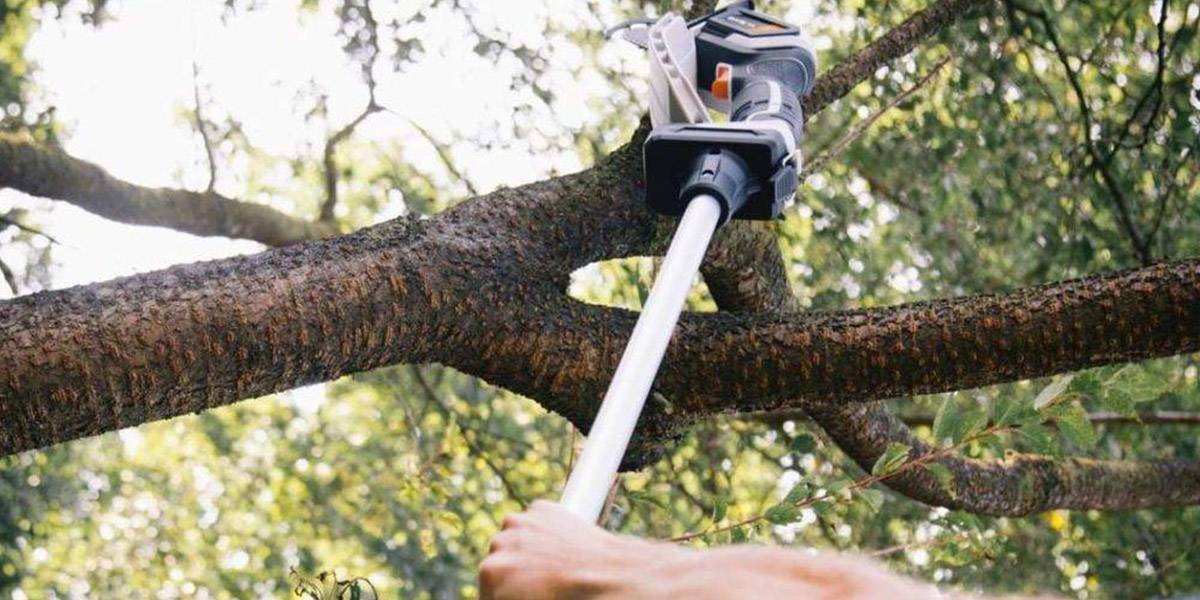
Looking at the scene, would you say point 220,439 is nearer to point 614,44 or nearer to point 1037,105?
point 614,44

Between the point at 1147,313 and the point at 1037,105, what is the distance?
3389 mm

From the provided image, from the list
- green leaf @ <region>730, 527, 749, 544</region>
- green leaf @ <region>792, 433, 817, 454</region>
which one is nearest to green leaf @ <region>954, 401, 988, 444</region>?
green leaf @ <region>730, 527, 749, 544</region>

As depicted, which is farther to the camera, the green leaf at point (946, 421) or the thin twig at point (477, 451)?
the thin twig at point (477, 451)

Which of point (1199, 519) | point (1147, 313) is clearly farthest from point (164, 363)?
point (1199, 519)

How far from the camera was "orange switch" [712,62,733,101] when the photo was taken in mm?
2059

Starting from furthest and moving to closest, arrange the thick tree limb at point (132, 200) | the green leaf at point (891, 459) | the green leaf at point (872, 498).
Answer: the thick tree limb at point (132, 200), the green leaf at point (872, 498), the green leaf at point (891, 459)

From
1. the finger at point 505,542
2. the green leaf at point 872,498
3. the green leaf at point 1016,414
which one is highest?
the green leaf at point 1016,414

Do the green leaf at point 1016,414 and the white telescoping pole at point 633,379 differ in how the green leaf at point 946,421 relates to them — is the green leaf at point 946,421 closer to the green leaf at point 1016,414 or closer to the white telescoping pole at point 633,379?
the green leaf at point 1016,414

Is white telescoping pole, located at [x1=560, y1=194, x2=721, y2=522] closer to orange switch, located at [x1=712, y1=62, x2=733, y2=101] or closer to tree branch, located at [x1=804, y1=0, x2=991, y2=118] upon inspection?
orange switch, located at [x1=712, y1=62, x2=733, y2=101]

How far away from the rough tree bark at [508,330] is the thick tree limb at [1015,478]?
2.16 ft

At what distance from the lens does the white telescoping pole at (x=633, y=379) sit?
3.55 ft

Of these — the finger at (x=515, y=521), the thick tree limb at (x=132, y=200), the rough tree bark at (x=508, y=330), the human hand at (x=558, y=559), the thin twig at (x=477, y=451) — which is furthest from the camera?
the thin twig at (x=477, y=451)

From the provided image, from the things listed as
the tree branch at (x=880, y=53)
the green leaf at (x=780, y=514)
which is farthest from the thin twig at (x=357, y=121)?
the green leaf at (x=780, y=514)

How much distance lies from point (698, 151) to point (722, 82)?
35 centimetres
